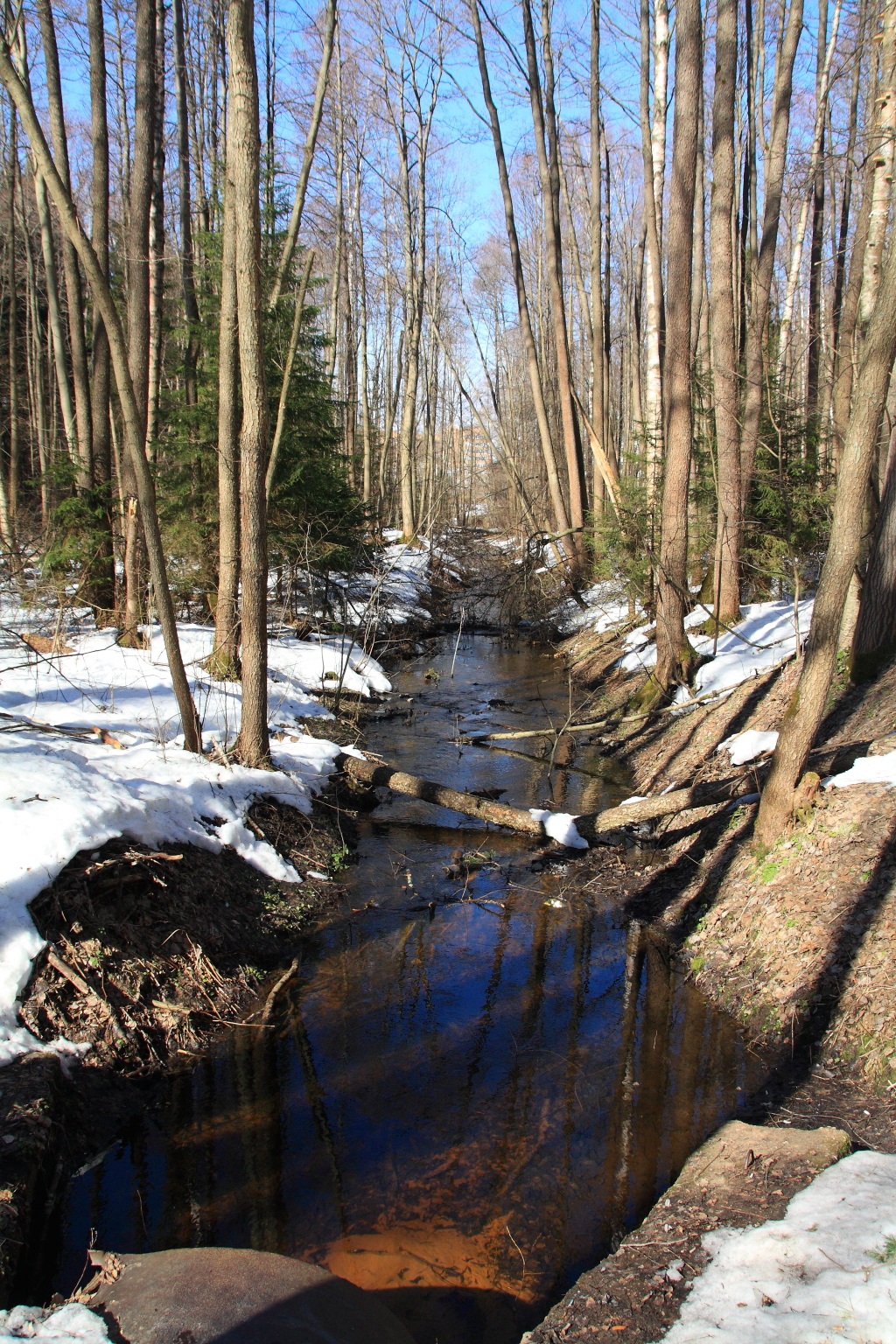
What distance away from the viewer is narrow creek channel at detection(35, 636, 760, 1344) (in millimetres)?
3395

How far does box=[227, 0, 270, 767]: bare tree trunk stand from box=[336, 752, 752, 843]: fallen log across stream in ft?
4.27

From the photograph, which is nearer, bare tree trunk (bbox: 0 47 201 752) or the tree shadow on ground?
Result: the tree shadow on ground

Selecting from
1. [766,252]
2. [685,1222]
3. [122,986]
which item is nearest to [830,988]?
[685,1222]

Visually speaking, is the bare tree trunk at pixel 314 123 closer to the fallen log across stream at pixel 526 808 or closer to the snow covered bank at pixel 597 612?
the fallen log across stream at pixel 526 808

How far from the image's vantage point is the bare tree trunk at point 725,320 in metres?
9.95

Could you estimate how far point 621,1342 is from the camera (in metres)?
2.65

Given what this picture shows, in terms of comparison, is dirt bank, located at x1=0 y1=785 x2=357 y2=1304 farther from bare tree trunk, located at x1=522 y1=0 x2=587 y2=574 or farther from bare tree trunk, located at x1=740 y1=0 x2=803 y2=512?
bare tree trunk, located at x1=522 y1=0 x2=587 y2=574

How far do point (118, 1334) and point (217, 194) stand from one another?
14.2 meters

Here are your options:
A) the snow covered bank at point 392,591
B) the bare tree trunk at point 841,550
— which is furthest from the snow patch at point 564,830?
the snow covered bank at point 392,591

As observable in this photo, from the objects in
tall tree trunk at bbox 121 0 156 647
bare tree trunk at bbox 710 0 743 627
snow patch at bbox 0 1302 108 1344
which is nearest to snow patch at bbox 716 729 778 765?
bare tree trunk at bbox 710 0 743 627

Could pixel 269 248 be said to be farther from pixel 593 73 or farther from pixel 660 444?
pixel 593 73

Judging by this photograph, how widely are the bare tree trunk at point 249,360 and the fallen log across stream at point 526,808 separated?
1.30 metres

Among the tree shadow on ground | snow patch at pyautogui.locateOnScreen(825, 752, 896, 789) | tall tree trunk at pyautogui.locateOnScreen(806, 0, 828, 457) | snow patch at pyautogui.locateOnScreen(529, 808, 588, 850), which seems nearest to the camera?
the tree shadow on ground

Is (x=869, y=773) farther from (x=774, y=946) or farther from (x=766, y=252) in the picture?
(x=766, y=252)
